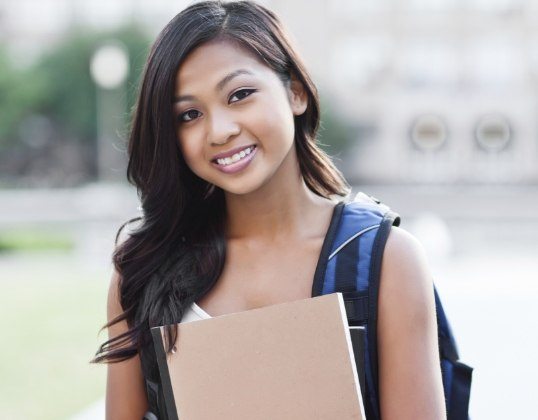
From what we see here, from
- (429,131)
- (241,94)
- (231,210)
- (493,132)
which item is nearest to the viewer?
(241,94)

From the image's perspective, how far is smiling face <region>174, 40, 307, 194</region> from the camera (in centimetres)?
174

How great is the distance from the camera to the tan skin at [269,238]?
1.65m

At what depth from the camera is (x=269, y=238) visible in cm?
197

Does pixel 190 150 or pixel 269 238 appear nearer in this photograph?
pixel 190 150

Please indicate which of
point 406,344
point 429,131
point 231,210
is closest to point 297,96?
point 231,210

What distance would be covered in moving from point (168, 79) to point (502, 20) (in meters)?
33.7

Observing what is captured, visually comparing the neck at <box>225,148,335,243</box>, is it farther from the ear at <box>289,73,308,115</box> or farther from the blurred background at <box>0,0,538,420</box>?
the blurred background at <box>0,0,538,420</box>

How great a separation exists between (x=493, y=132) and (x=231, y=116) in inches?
1319

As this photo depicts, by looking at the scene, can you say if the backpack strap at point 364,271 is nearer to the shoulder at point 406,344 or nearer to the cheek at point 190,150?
the shoulder at point 406,344

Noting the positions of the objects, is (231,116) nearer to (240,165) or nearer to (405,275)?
(240,165)

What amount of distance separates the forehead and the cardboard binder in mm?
510

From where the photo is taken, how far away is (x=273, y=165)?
1783 millimetres

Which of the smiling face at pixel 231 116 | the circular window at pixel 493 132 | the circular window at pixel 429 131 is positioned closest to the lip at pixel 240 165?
the smiling face at pixel 231 116

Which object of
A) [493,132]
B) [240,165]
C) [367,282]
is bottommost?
[367,282]
